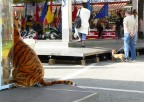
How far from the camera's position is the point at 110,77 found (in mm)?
11500

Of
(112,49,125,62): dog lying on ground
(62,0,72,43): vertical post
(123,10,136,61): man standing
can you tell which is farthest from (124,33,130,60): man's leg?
(62,0,72,43): vertical post

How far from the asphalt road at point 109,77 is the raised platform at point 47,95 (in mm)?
1148

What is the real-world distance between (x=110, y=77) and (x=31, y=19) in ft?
38.6

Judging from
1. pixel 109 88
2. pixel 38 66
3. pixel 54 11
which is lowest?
pixel 109 88

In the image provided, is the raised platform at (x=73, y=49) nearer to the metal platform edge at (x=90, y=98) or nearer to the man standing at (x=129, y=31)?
the man standing at (x=129, y=31)

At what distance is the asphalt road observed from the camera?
8977 mm

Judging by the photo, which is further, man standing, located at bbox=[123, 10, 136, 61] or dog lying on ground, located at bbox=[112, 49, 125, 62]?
dog lying on ground, located at bbox=[112, 49, 125, 62]

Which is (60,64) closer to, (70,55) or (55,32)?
(70,55)

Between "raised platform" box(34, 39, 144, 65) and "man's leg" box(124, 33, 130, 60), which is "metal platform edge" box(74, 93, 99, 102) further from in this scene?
"man's leg" box(124, 33, 130, 60)

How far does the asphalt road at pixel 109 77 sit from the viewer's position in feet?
29.5

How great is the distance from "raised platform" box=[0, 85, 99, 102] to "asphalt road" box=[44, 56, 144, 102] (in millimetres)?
1148

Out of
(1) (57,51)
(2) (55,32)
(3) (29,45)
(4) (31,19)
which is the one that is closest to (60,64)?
(1) (57,51)

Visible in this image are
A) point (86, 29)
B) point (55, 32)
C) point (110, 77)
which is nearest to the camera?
point (110, 77)

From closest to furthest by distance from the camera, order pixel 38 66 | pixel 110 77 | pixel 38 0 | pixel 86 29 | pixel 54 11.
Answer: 1. pixel 38 66
2. pixel 110 77
3. pixel 86 29
4. pixel 54 11
5. pixel 38 0
